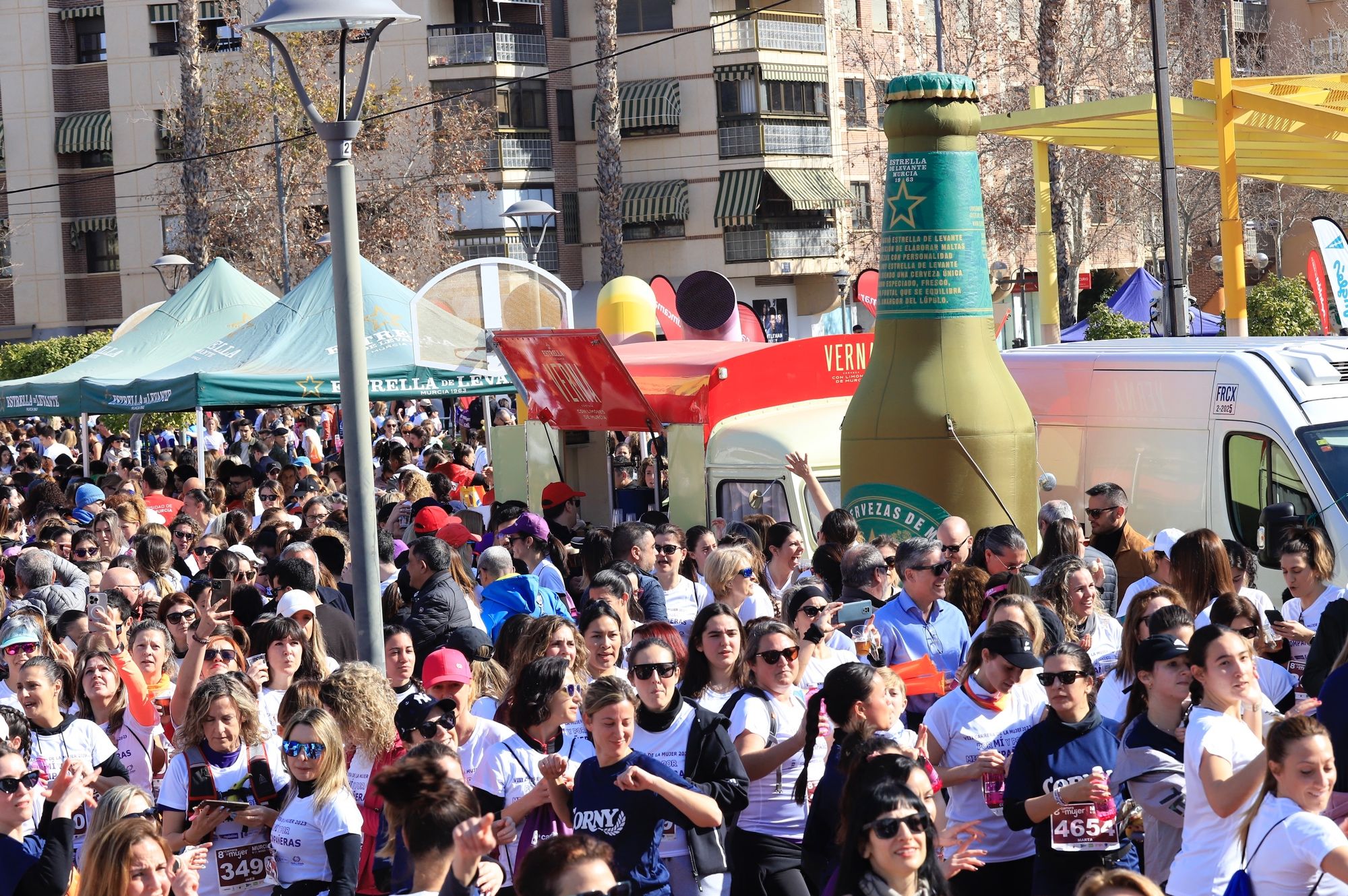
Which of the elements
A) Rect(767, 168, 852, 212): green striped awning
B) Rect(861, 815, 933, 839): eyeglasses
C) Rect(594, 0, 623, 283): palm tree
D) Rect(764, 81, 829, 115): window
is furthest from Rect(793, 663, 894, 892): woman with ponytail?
Rect(764, 81, 829, 115): window

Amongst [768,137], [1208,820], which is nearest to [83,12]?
[768,137]

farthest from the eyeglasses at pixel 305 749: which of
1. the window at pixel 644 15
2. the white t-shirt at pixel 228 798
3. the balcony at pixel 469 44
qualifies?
the window at pixel 644 15

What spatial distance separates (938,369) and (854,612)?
4946 millimetres

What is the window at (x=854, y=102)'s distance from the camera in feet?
161

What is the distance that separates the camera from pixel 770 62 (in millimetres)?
47031

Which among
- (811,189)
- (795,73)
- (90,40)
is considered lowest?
(811,189)

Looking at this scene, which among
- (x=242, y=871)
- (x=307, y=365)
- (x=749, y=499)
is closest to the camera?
(x=242, y=871)

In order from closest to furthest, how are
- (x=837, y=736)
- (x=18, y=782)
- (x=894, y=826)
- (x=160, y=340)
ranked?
(x=894, y=826) < (x=18, y=782) < (x=837, y=736) < (x=160, y=340)

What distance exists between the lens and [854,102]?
49.4 metres

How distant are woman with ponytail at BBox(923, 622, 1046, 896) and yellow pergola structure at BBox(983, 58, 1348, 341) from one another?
10696 mm

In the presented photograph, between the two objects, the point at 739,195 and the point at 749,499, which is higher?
the point at 739,195

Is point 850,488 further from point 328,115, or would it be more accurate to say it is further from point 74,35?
point 74,35

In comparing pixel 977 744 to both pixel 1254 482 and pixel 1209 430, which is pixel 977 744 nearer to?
pixel 1254 482

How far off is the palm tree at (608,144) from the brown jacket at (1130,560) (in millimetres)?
31208
